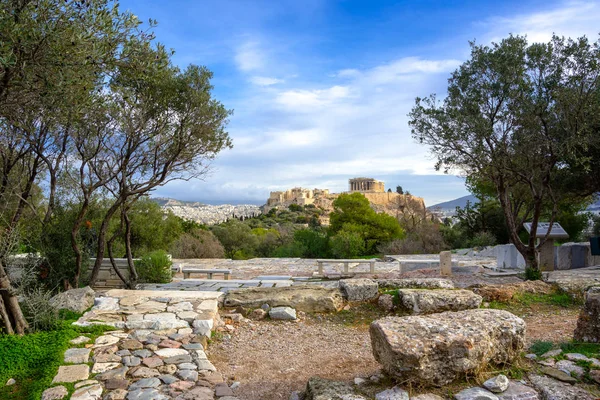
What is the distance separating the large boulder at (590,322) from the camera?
5551mm

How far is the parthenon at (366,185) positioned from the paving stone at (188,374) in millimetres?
100194

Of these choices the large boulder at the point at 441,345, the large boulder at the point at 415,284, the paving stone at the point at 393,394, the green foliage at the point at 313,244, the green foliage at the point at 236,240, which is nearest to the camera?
the paving stone at the point at 393,394

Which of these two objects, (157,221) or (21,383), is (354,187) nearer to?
Answer: (157,221)

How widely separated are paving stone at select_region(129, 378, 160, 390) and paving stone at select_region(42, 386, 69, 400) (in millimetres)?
672

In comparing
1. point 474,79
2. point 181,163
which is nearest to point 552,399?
point 181,163

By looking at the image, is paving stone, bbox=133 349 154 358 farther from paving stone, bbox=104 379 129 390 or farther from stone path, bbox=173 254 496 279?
stone path, bbox=173 254 496 279

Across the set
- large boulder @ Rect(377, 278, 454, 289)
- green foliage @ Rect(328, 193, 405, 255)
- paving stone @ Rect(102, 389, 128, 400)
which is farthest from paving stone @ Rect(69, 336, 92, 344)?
green foliage @ Rect(328, 193, 405, 255)

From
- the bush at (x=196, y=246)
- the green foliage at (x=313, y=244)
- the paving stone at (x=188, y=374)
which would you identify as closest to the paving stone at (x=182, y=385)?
the paving stone at (x=188, y=374)

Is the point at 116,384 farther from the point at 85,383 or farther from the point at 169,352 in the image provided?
the point at 169,352

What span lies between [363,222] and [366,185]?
273ft

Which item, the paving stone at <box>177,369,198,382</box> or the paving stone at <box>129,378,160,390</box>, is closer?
the paving stone at <box>129,378,160,390</box>

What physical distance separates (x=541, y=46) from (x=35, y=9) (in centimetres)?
1114

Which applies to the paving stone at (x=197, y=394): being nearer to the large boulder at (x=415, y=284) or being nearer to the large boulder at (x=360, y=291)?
the large boulder at (x=360, y=291)

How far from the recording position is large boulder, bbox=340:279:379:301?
9555mm
